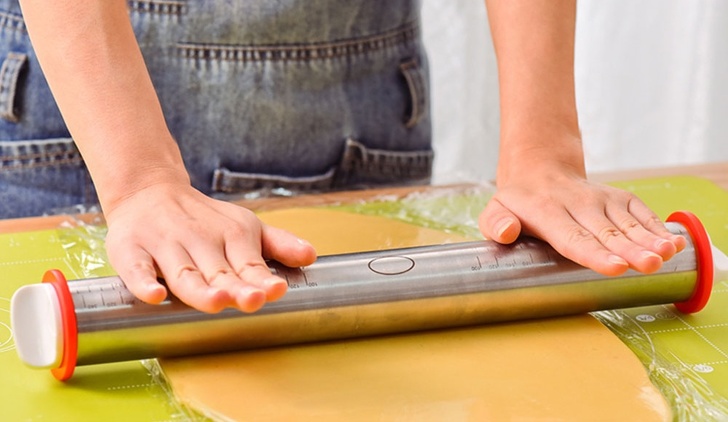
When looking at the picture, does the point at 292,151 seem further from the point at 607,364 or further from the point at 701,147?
the point at 701,147

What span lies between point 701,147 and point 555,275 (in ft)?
4.69

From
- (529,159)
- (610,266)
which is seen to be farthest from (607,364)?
(529,159)

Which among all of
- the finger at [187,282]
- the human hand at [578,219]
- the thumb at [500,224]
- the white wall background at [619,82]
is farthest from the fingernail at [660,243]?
the white wall background at [619,82]

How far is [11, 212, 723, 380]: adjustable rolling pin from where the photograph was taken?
741 millimetres

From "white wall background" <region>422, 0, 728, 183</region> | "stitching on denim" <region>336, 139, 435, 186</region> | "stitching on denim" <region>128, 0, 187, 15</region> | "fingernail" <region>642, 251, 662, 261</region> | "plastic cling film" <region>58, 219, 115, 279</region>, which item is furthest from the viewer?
"white wall background" <region>422, 0, 728, 183</region>

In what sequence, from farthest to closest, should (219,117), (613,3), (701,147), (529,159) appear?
(701,147) → (613,3) → (219,117) → (529,159)

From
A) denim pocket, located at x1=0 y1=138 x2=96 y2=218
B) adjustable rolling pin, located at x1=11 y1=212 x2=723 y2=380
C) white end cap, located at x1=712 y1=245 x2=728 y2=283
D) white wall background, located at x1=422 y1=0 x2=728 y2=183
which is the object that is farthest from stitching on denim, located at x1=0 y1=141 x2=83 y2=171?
white wall background, located at x1=422 y1=0 x2=728 y2=183

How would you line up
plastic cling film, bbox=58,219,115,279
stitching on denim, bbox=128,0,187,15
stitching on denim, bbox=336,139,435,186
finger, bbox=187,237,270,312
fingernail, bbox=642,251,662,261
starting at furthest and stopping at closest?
stitching on denim, bbox=336,139,435,186 → stitching on denim, bbox=128,0,187,15 → plastic cling film, bbox=58,219,115,279 → fingernail, bbox=642,251,662,261 → finger, bbox=187,237,270,312

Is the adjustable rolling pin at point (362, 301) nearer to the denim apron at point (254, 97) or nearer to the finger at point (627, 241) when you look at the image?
the finger at point (627, 241)

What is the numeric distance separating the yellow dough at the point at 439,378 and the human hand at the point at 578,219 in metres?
0.07

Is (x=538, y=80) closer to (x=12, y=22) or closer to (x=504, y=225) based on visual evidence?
(x=504, y=225)

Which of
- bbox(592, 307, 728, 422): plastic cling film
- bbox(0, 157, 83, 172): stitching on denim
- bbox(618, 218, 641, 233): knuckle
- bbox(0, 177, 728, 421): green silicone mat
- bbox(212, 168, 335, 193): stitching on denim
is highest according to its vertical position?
bbox(0, 157, 83, 172): stitching on denim

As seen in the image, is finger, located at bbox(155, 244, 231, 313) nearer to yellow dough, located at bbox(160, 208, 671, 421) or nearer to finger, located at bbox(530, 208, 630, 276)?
yellow dough, located at bbox(160, 208, 671, 421)

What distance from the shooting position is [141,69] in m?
0.87
